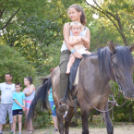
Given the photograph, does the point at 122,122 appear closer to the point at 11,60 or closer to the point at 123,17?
the point at 11,60

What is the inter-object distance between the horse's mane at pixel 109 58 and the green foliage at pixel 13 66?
5707 millimetres

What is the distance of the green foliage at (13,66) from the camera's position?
9117 millimetres

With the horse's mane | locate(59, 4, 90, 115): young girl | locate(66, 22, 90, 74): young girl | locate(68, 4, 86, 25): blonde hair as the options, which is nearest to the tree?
locate(68, 4, 86, 25): blonde hair

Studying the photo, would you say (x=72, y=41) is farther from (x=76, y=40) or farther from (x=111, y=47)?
(x=111, y=47)

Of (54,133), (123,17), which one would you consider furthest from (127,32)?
(54,133)

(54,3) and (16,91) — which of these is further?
(54,3)

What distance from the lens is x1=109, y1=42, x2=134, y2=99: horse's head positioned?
11.5ft

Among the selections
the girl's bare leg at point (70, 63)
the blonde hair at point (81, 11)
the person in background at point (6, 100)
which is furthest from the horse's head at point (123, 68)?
the person in background at point (6, 100)

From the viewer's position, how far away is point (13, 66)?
30.4 feet

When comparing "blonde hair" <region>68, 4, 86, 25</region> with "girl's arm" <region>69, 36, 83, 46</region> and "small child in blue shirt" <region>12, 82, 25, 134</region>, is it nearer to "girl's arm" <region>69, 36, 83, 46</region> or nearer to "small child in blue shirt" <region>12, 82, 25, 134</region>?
"girl's arm" <region>69, 36, 83, 46</region>

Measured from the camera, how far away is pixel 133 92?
11.4 feet

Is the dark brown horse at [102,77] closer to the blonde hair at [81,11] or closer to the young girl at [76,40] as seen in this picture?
the young girl at [76,40]

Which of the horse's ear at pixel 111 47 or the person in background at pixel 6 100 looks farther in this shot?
the person in background at pixel 6 100

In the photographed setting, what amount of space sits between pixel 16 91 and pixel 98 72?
13.4ft
